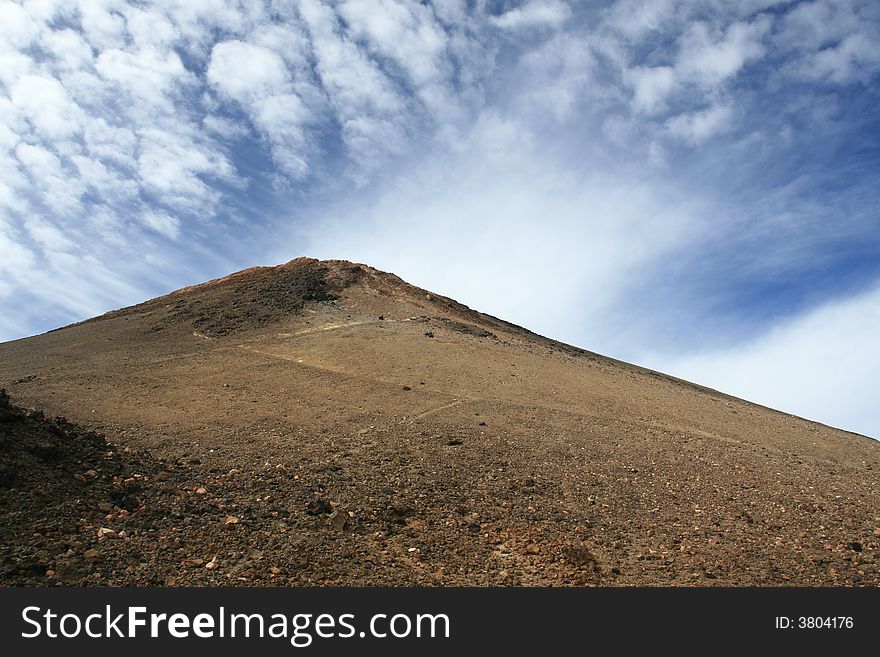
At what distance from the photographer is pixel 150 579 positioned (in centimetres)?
521

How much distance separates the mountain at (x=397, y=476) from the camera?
5902 millimetres

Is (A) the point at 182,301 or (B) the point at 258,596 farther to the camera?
(A) the point at 182,301

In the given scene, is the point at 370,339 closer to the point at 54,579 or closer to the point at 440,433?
the point at 440,433

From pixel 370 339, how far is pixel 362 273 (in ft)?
31.8

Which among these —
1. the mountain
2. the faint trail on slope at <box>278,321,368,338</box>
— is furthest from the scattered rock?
the faint trail on slope at <box>278,321,368,338</box>

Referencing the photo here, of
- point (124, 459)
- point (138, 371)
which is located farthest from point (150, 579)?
point (138, 371)

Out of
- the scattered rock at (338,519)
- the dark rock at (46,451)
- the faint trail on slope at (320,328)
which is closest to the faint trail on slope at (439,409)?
the scattered rock at (338,519)

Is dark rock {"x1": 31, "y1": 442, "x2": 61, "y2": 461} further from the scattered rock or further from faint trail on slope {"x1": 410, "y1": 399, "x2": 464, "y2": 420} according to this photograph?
faint trail on slope {"x1": 410, "y1": 399, "x2": 464, "y2": 420}

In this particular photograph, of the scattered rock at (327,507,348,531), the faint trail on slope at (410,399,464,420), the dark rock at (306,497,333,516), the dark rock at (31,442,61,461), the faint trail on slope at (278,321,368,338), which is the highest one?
the faint trail on slope at (278,321,368,338)

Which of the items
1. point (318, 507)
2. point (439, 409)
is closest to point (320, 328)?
point (439, 409)

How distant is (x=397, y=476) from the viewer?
8.62 metres

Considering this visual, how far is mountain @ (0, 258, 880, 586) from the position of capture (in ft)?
19.4

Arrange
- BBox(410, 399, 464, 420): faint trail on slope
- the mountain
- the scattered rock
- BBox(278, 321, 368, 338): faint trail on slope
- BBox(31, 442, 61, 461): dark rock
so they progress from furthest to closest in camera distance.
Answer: BBox(278, 321, 368, 338): faint trail on slope → BBox(410, 399, 464, 420): faint trail on slope → BBox(31, 442, 61, 461): dark rock → the scattered rock → the mountain

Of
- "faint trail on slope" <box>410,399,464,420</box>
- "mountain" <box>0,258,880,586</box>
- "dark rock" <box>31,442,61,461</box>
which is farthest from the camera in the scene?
"faint trail on slope" <box>410,399,464,420</box>
